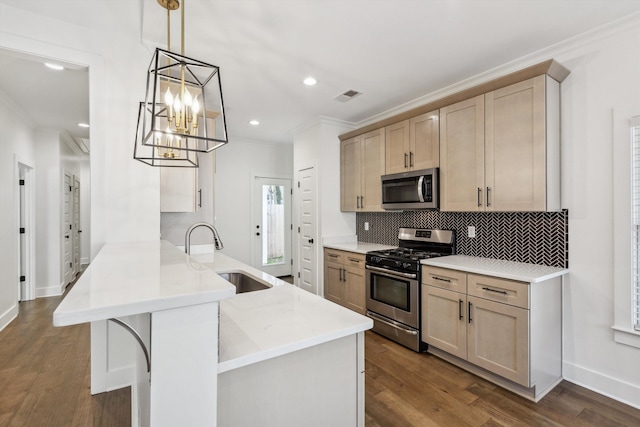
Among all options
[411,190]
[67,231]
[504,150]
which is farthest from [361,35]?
[67,231]

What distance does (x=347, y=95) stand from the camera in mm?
3428

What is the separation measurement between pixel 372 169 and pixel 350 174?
44 cm

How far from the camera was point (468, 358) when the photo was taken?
2.48m

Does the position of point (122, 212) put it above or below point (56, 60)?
below

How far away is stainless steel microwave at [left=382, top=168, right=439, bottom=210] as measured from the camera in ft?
10.1

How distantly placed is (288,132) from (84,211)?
588 cm

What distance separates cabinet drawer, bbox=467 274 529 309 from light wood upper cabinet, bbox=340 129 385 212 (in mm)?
1533

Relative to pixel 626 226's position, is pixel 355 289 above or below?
A: below

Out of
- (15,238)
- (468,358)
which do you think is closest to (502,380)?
(468,358)

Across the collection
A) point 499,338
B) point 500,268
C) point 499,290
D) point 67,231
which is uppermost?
point 67,231

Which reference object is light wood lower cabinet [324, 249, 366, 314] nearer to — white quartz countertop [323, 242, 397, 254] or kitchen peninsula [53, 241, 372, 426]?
white quartz countertop [323, 242, 397, 254]

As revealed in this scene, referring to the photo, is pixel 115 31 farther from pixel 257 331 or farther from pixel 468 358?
pixel 468 358

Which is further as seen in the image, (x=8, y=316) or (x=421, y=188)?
(x=8, y=316)

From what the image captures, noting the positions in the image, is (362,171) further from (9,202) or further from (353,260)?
(9,202)
